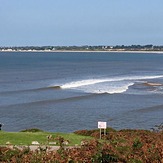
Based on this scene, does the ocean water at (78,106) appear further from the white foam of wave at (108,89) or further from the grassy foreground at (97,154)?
the grassy foreground at (97,154)

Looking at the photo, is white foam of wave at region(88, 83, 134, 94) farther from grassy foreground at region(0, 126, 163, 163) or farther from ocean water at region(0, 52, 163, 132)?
grassy foreground at region(0, 126, 163, 163)

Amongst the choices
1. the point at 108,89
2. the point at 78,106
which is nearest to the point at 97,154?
the point at 78,106

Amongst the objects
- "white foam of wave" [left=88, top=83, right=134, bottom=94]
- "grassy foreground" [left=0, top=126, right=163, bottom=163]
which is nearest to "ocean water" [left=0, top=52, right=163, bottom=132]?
"white foam of wave" [left=88, top=83, right=134, bottom=94]

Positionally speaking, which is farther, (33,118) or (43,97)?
(43,97)

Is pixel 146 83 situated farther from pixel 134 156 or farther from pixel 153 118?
pixel 134 156

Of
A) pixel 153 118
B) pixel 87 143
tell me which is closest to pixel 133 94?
pixel 153 118

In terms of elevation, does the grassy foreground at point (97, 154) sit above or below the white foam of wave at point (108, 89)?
above

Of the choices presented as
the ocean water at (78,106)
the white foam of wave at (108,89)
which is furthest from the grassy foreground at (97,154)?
the white foam of wave at (108,89)

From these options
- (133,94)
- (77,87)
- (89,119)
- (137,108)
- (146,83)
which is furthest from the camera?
(146,83)

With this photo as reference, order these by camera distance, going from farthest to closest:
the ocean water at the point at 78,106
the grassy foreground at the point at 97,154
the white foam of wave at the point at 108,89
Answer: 1. the white foam of wave at the point at 108,89
2. the ocean water at the point at 78,106
3. the grassy foreground at the point at 97,154

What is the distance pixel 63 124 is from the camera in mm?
36875

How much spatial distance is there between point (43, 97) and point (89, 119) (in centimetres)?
1740

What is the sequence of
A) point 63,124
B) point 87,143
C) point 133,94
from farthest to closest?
point 133,94 → point 63,124 → point 87,143

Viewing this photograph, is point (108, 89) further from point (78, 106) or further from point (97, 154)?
point (97, 154)
